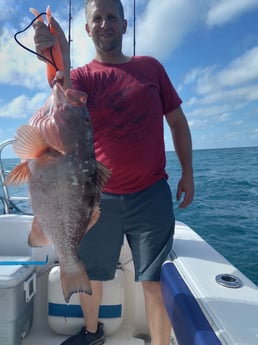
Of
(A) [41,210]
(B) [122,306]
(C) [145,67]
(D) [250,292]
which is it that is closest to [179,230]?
(B) [122,306]

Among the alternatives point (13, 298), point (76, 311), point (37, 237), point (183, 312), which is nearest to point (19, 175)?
point (37, 237)

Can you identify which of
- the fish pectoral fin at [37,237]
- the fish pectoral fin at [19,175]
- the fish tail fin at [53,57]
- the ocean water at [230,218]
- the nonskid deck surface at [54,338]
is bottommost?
the ocean water at [230,218]

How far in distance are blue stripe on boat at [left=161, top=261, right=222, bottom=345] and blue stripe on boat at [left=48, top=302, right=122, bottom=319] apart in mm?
847

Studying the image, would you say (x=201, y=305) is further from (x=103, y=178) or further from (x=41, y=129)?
(x=41, y=129)

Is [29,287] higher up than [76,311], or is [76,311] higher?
[29,287]

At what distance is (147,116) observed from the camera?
2027 mm

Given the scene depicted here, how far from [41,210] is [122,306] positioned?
1.58m

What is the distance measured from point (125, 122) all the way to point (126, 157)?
231mm

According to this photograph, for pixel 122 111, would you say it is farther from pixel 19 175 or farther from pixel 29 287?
pixel 29 287

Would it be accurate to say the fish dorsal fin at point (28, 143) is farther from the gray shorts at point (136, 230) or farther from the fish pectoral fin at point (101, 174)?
the gray shorts at point (136, 230)

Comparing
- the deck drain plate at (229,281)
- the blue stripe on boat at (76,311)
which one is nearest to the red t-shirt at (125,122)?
the deck drain plate at (229,281)

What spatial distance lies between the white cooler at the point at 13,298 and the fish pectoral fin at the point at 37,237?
0.85 m

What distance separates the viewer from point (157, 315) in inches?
80.8

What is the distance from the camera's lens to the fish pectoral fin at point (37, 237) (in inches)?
59.0
